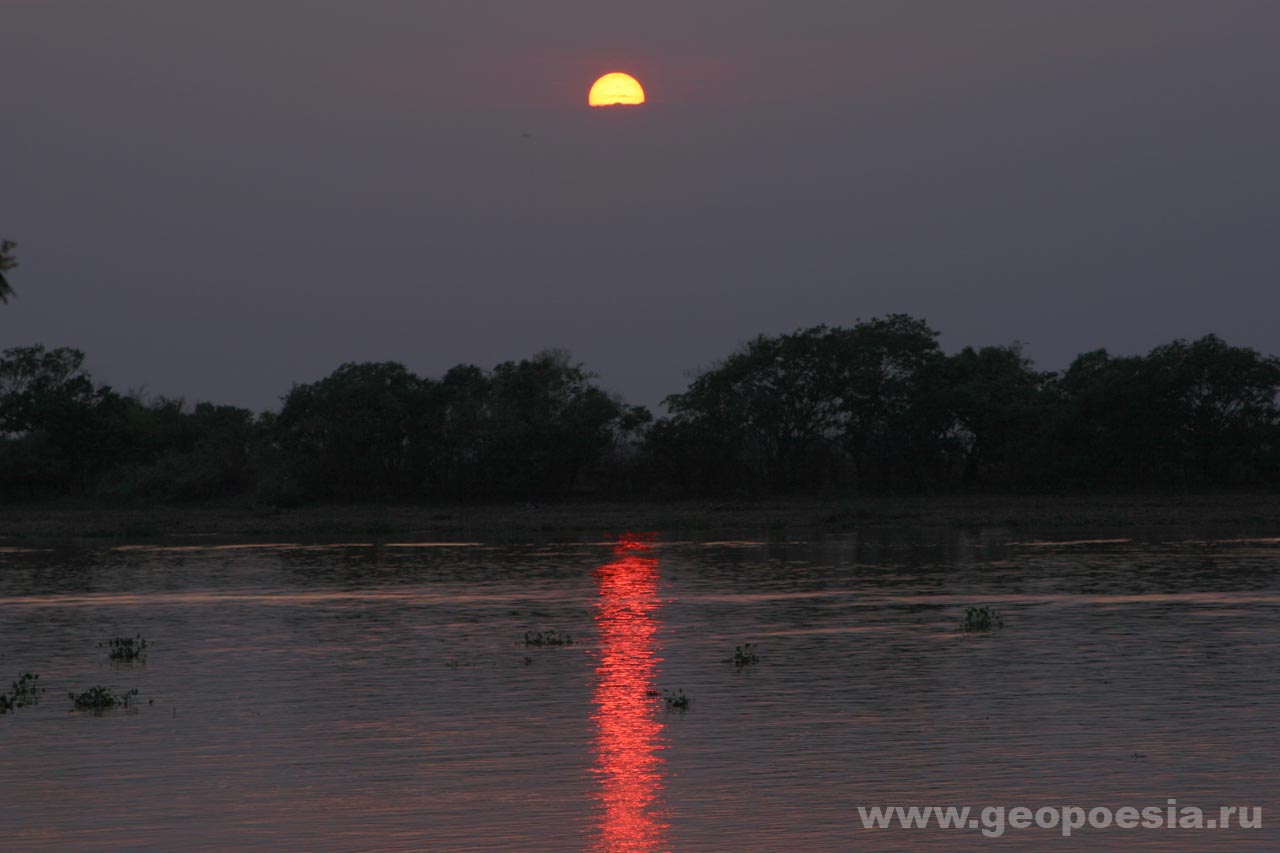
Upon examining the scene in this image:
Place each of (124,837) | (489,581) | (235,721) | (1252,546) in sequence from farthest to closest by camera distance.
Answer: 1. (1252,546)
2. (489,581)
3. (235,721)
4. (124,837)

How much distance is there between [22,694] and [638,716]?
827 cm

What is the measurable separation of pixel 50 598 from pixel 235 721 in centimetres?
1976

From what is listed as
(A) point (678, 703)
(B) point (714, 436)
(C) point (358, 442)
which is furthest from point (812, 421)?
(A) point (678, 703)

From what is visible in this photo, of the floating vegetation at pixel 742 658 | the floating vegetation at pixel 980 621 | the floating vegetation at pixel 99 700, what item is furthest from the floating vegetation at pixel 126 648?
the floating vegetation at pixel 980 621

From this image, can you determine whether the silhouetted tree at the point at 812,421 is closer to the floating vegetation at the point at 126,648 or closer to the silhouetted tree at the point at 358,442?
the silhouetted tree at the point at 358,442

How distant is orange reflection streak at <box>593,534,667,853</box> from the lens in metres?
11.8

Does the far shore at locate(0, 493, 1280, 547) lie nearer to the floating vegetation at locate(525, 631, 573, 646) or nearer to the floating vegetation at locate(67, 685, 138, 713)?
the floating vegetation at locate(525, 631, 573, 646)

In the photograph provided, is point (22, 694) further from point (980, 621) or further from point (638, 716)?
point (980, 621)

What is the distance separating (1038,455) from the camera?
72.8 metres

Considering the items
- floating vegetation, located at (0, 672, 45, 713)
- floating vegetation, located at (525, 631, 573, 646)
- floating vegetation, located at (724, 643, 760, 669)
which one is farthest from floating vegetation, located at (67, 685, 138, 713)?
floating vegetation, located at (724, 643, 760, 669)

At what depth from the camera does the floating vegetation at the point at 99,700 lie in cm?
1811

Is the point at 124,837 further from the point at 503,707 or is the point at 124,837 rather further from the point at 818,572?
the point at 818,572

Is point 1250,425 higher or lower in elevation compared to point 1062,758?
higher

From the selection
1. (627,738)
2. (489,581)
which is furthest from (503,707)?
(489,581)
